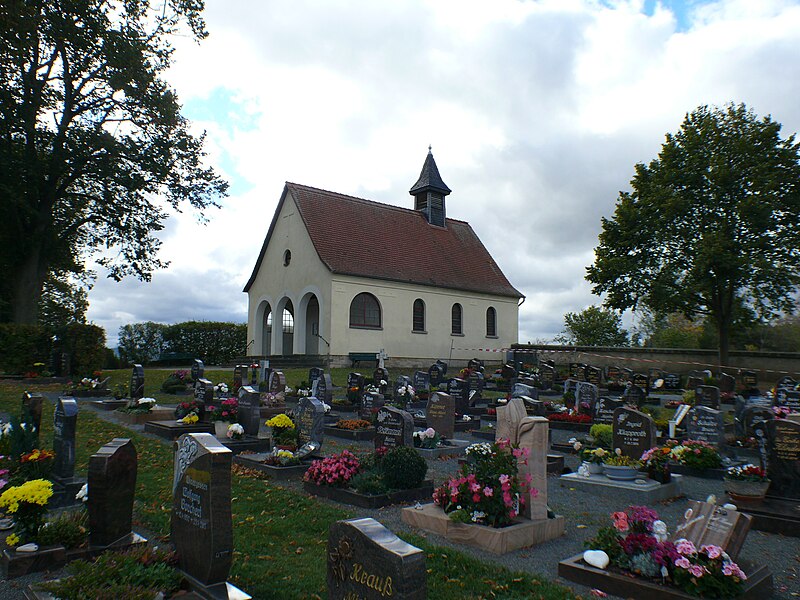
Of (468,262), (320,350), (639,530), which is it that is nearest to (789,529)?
(639,530)

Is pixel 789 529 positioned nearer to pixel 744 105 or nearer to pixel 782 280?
pixel 782 280

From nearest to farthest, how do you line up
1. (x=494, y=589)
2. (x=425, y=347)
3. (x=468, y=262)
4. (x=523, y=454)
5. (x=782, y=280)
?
(x=494, y=589) < (x=523, y=454) < (x=782, y=280) < (x=425, y=347) < (x=468, y=262)

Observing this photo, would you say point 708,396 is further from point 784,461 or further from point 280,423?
point 280,423

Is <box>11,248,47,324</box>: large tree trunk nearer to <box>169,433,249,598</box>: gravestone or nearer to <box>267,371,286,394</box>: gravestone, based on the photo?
<box>267,371,286,394</box>: gravestone

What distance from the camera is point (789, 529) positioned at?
676cm

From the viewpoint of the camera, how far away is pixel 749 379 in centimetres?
2486

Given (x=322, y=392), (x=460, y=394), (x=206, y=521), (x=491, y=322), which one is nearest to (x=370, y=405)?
(x=322, y=392)

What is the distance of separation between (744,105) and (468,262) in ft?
57.6

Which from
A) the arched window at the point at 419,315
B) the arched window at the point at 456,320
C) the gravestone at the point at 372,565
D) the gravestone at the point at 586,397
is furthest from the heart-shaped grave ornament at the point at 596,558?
the arched window at the point at 456,320

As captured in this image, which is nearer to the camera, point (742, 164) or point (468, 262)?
point (742, 164)

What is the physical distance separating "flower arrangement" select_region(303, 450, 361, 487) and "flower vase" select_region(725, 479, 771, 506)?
500 cm

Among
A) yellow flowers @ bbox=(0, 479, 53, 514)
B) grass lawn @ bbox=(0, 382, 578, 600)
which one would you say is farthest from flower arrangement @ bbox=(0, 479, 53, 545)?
grass lawn @ bbox=(0, 382, 578, 600)

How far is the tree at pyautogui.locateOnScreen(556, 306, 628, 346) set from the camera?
48062 mm

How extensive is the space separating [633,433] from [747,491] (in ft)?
8.19
